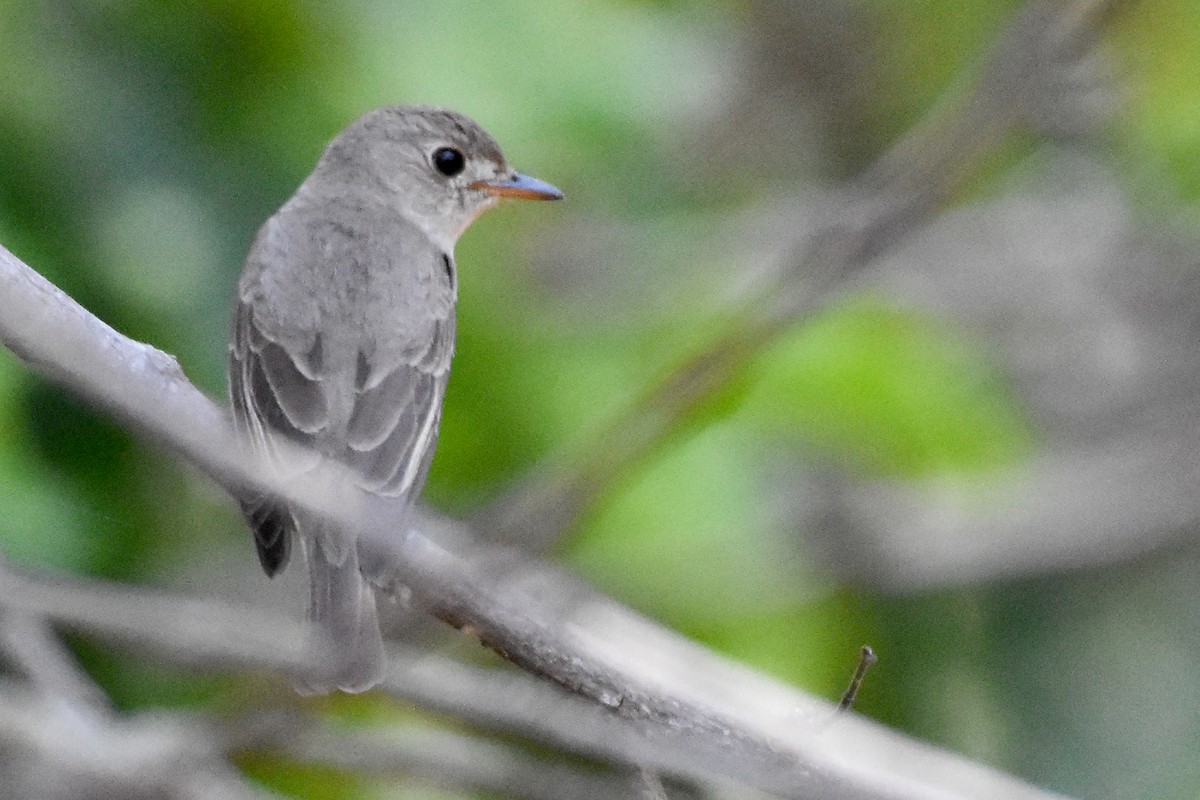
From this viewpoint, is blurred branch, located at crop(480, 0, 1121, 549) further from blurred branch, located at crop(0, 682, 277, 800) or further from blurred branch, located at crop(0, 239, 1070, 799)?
blurred branch, located at crop(0, 682, 277, 800)

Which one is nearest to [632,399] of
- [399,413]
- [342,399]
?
[399,413]

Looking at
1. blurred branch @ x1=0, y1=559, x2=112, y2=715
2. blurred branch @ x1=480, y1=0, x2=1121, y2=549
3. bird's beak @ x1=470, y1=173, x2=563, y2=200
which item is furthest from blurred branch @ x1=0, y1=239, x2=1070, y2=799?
bird's beak @ x1=470, y1=173, x2=563, y2=200

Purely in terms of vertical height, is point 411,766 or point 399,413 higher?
point 399,413

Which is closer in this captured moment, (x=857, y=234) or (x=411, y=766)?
(x=857, y=234)

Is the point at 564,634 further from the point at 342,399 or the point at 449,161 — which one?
the point at 449,161

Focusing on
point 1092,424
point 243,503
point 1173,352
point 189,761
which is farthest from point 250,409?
point 1173,352

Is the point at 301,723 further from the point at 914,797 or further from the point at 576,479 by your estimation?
the point at 914,797

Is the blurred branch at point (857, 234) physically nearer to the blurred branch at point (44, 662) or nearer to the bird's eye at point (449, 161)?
the blurred branch at point (44, 662)
